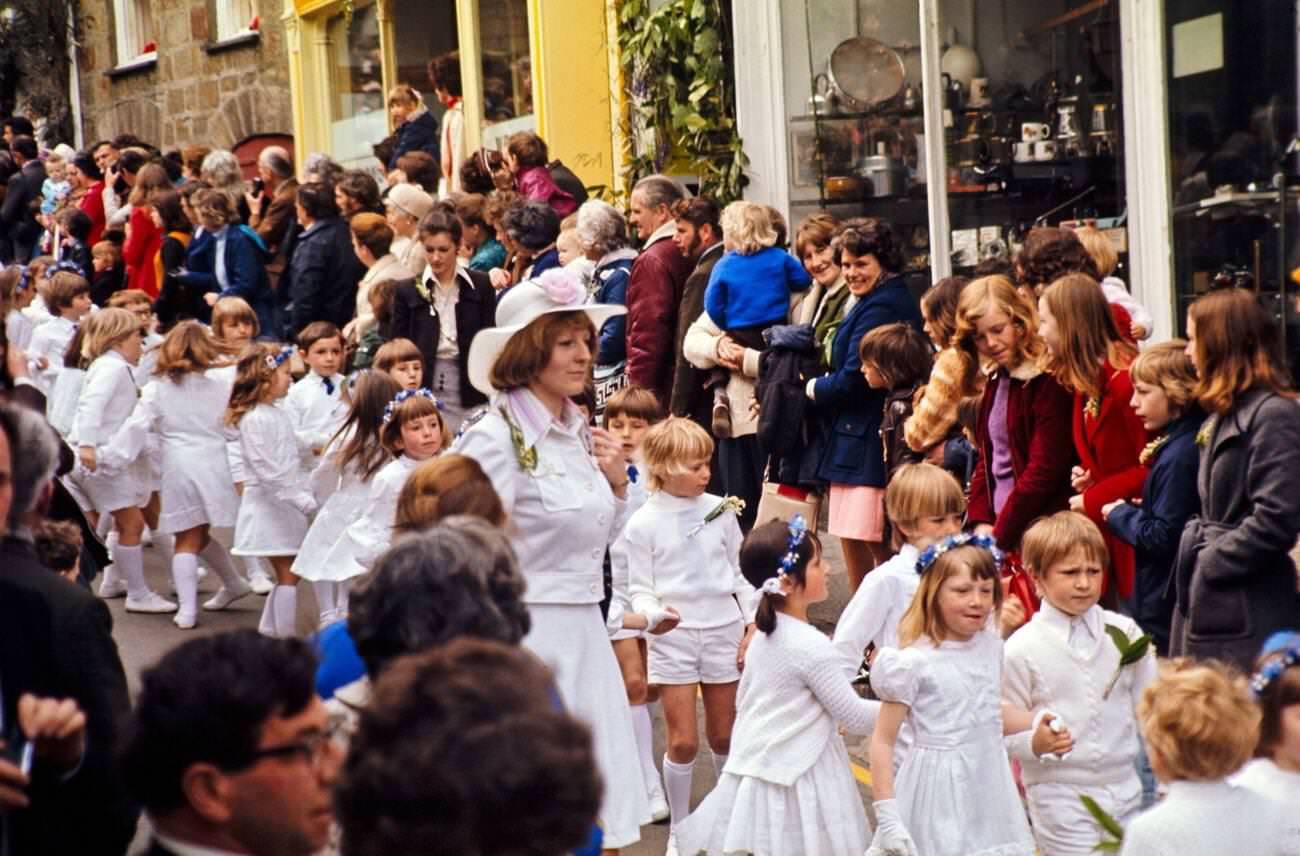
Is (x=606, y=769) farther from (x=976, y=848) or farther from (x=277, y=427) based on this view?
(x=277, y=427)

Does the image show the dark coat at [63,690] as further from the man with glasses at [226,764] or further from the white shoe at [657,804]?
the white shoe at [657,804]

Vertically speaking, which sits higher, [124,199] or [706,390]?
[124,199]

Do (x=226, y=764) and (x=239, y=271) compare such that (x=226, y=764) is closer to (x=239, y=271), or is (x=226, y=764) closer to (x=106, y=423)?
(x=106, y=423)

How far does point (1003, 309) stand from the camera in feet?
25.7

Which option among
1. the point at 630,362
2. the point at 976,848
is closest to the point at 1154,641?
the point at 976,848

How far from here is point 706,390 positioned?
35.6 feet

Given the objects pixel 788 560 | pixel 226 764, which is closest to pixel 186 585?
pixel 788 560

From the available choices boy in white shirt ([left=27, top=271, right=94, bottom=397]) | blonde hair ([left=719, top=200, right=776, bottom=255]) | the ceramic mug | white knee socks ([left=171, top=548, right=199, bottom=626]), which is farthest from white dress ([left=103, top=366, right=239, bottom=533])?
the ceramic mug

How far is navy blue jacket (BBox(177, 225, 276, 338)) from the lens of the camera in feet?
49.3

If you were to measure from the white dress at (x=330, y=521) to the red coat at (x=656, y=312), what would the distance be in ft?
6.23

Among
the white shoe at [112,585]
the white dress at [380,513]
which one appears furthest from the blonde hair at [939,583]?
the white shoe at [112,585]

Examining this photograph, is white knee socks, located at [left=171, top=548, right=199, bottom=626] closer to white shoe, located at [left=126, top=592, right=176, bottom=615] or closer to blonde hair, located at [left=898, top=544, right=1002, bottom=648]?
white shoe, located at [left=126, top=592, right=176, bottom=615]

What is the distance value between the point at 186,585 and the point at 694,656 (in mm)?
4730

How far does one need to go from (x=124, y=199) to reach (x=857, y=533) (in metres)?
12.1
